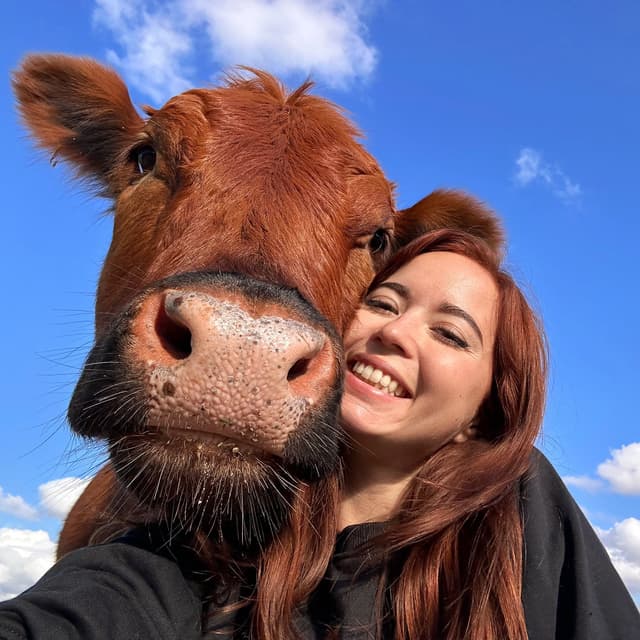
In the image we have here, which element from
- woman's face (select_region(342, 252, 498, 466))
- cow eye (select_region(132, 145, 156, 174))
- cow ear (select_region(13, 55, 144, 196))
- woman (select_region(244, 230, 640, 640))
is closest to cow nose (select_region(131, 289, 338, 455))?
woman (select_region(244, 230, 640, 640))

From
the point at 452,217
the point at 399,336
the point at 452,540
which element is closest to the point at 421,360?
the point at 399,336

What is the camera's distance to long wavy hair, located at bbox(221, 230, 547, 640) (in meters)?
3.57

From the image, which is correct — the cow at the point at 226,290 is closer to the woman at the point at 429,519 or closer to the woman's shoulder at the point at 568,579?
the woman at the point at 429,519

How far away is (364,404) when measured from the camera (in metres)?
4.05

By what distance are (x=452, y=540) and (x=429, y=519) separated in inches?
10.4

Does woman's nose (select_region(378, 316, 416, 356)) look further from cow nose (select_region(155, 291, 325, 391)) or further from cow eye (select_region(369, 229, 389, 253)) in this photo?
cow nose (select_region(155, 291, 325, 391))

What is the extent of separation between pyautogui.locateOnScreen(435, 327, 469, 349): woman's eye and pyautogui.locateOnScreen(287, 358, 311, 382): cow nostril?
148cm

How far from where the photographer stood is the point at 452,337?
4316 millimetres

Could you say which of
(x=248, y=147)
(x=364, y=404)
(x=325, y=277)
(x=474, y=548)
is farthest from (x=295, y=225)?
(x=474, y=548)

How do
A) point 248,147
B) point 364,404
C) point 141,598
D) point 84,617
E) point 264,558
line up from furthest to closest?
point 248,147 → point 364,404 → point 264,558 → point 141,598 → point 84,617

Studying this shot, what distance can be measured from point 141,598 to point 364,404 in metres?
1.55

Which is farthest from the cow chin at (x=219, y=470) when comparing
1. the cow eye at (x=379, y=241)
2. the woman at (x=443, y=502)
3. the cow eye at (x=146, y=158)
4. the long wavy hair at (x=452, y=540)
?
the cow eye at (x=146, y=158)

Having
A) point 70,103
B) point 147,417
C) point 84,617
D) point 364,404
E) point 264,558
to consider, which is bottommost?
point 84,617

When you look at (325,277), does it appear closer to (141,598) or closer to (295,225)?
(295,225)
